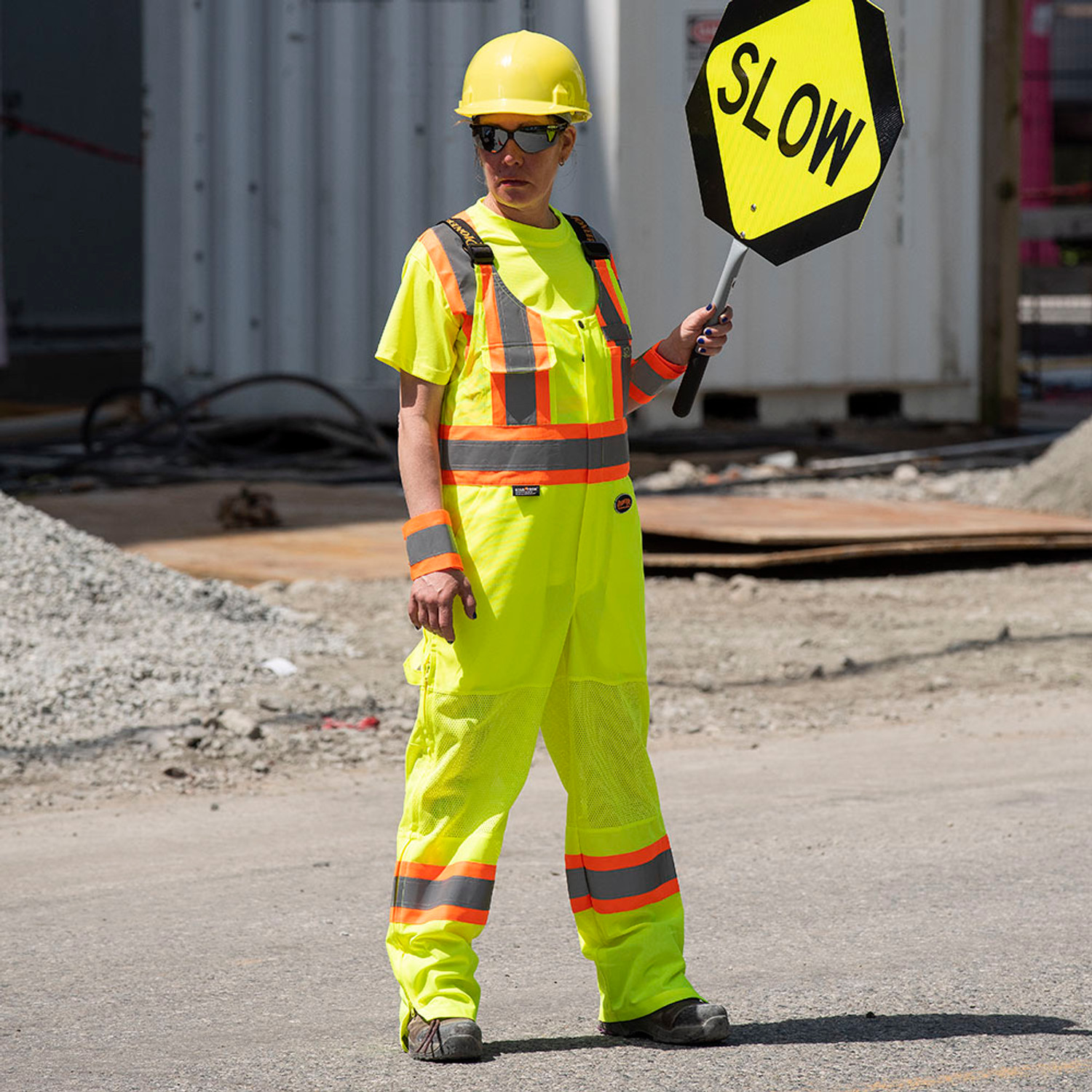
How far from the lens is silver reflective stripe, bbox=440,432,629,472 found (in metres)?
3.52

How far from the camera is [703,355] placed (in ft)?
12.2

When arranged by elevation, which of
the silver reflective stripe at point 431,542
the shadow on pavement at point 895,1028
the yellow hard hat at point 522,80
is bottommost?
the shadow on pavement at point 895,1028

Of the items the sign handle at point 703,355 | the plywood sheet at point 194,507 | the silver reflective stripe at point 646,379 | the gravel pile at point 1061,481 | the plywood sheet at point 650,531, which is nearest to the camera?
the sign handle at point 703,355

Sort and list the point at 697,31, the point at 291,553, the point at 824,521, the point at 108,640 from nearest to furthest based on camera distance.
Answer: the point at 108,640 < the point at 291,553 < the point at 824,521 < the point at 697,31

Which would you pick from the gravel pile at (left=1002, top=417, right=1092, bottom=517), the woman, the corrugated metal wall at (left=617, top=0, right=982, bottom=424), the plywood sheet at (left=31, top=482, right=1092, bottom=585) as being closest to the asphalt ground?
the woman

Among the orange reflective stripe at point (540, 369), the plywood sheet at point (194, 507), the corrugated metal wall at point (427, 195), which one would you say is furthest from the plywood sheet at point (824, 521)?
the orange reflective stripe at point (540, 369)

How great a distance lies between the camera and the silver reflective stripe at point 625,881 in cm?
364

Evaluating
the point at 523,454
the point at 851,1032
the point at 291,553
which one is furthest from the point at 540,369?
the point at 291,553

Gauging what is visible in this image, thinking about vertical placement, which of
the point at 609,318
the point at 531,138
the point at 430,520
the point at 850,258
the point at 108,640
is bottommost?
the point at 108,640

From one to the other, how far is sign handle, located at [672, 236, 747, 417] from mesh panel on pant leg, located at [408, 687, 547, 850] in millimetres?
655

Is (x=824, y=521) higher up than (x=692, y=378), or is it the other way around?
(x=692, y=378)

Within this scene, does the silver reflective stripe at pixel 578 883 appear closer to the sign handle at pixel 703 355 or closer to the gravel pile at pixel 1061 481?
the sign handle at pixel 703 355

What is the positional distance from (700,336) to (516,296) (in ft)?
1.31

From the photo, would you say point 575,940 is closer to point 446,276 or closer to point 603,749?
point 603,749
